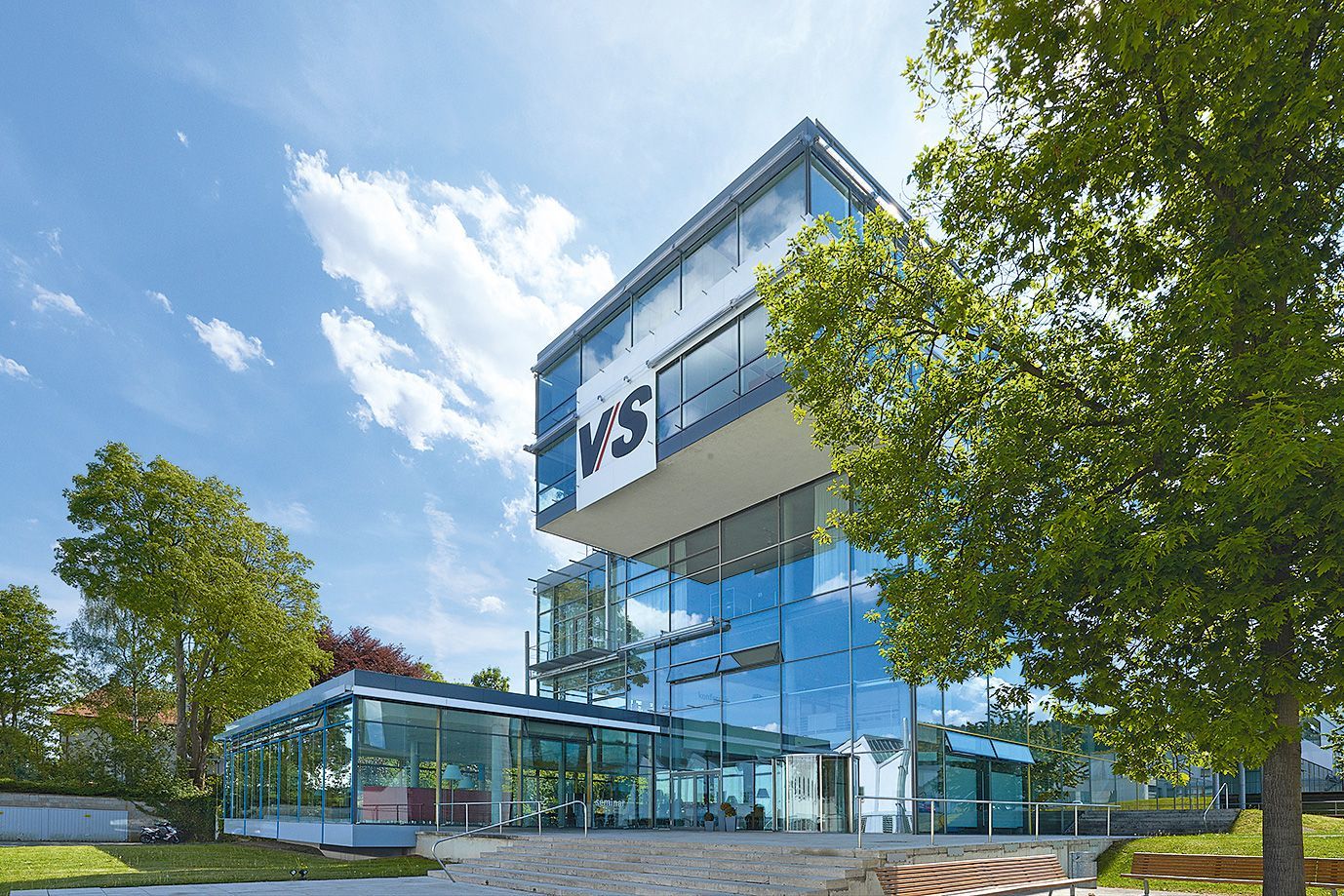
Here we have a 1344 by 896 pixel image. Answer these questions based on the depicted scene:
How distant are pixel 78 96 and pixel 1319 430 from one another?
3124 cm

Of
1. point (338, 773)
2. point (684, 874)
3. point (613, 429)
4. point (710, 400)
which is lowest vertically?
point (338, 773)

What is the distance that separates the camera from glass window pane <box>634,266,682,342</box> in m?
25.0

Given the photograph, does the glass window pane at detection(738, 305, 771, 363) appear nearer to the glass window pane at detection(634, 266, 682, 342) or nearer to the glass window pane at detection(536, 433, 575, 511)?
the glass window pane at detection(634, 266, 682, 342)

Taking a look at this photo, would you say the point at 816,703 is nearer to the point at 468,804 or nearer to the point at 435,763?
the point at 468,804

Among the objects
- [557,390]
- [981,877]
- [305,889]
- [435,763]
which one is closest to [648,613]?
[557,390]

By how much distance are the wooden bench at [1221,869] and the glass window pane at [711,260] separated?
14.6 m

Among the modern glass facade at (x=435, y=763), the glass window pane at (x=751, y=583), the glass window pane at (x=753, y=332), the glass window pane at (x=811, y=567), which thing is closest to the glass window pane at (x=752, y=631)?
the glass window pane at (x=751, y=583)

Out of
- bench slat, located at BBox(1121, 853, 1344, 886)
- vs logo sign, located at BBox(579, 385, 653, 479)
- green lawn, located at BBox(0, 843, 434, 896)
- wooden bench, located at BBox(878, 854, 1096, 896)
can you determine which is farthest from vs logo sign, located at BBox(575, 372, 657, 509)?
bench slat, located at BBox(1121, 853, 1344, 886)

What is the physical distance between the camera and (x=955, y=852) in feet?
47.5

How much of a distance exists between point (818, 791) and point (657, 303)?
1262cm

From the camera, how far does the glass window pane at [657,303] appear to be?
25.0 m

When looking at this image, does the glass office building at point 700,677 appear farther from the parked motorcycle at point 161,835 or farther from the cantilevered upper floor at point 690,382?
the parked motorcycle at point 161,835

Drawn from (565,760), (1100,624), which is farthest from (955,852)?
(565,760)

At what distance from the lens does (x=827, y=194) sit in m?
21.0
